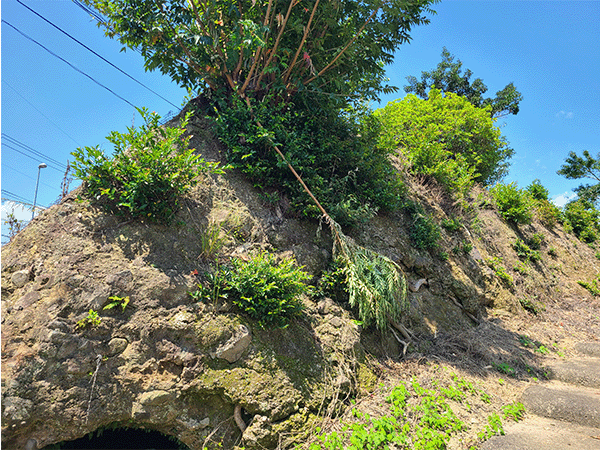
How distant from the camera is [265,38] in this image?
5457 millimetres

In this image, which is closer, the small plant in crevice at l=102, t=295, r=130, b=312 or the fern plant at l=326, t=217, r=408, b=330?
the small plant in crevice at l=102, t=295, r=130, b=312

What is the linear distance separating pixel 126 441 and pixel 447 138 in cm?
1242

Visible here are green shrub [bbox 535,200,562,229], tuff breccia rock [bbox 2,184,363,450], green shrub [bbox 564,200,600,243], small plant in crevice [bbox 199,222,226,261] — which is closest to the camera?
tuff breccia rock [bbox 2,184,363,450]

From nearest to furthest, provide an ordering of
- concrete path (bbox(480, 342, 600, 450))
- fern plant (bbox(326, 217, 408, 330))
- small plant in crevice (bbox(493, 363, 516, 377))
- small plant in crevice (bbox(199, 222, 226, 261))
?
concrete path (bbox(480, 342, 600, 450)) → small plant in crevice (bbox(199, 222, 226, 261)) → fern plant (bbox(326, 217, 408, 330)) → small plant in crevice (bbox(493, 363, 516, 377))

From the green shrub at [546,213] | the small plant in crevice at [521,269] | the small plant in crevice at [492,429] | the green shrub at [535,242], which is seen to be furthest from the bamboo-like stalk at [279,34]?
the green shrub at [546,213]

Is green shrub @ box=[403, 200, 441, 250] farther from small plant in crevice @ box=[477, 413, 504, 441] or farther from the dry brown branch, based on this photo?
the dry brown branch

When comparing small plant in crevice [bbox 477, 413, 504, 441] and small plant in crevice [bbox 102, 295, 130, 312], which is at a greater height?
small plant in crevice [bbox 102, 295, 130, 312]

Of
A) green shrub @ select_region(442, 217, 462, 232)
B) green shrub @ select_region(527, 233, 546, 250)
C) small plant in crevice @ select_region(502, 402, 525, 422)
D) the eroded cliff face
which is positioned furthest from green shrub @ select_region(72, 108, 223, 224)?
green shrub @ select_region(527, 233, 546, 250)

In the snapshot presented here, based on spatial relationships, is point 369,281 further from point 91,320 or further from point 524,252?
point 524,252

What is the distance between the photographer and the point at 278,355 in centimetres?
407

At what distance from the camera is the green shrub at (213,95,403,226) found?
5.66 m

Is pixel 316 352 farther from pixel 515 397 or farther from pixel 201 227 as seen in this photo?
pixel 515 397

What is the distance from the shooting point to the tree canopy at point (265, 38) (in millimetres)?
5246

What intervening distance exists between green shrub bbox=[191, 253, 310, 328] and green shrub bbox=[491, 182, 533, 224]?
10122 mm
